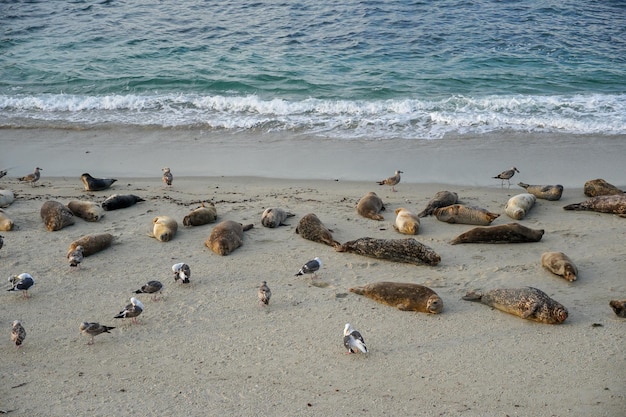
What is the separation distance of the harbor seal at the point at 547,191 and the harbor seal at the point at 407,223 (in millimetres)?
2502

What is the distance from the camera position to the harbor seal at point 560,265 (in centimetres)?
832

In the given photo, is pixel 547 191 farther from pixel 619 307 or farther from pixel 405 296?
pixel 405 296

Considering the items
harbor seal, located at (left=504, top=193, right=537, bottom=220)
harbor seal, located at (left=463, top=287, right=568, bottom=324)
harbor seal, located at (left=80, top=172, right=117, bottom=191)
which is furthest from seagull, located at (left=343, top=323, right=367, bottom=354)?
harbor seal, located at (left=80, top=172, right=117, bottom=191)

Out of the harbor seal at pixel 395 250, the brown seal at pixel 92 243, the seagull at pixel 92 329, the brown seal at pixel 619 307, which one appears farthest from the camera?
the brown seal at pixel 92 243

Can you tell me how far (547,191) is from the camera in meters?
11.3

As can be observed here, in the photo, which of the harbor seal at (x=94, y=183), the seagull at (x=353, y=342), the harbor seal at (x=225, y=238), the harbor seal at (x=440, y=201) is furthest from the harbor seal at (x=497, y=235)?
the harbor seal at (x=94, y=183)

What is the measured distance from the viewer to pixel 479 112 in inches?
637

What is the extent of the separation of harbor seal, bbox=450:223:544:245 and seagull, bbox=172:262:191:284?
12.1ft

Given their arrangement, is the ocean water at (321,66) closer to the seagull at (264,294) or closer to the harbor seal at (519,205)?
the harbor seal at (519,205)

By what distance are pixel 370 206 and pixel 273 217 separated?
5.05 feet

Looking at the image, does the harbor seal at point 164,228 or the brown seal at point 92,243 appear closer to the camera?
the brown seal at point 92,243

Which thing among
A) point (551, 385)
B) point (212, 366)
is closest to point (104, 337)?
point (212, 366)

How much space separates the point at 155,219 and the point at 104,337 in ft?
10.6

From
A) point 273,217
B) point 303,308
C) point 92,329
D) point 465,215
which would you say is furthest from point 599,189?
point 92,329
